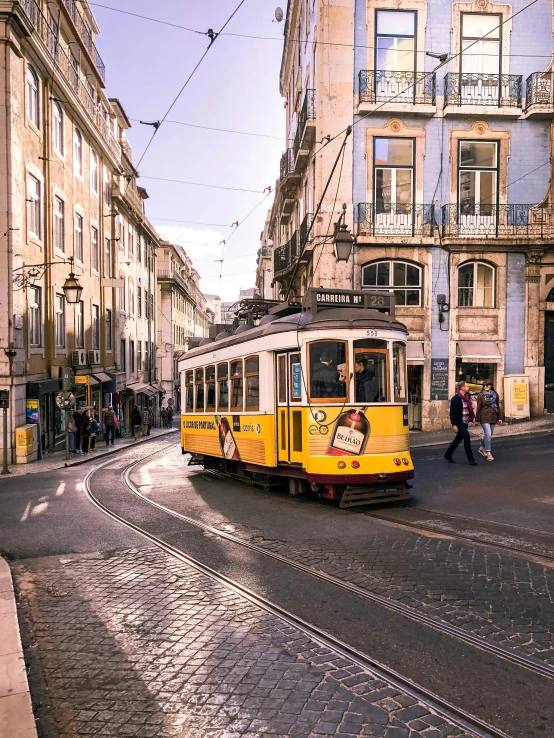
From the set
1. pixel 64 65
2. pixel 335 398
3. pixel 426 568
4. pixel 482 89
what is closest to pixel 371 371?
pixel 335 398

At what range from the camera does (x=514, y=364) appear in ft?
75.6

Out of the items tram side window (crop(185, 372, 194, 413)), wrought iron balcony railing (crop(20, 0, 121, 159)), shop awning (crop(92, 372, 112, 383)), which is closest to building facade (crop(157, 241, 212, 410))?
wrought iron balcony railing (crop(20, 0, 121, 159))

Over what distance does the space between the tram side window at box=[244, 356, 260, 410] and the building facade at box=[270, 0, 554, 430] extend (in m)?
10.7

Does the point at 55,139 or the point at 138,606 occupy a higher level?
the point at 55,139

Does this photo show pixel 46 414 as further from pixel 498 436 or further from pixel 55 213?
pixel 498 436

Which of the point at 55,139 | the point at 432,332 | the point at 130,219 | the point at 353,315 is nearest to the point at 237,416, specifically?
the point at 353,315

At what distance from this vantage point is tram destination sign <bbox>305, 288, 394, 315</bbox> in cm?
1087

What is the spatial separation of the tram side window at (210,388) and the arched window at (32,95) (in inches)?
498

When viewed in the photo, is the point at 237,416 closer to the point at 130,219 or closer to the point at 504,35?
the point at 504,35

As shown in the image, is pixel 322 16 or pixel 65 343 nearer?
pixel 322 16

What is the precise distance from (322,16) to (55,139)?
1059cm

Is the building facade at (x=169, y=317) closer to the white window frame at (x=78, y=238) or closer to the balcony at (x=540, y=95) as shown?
the white window frame at (x=78, y=238)

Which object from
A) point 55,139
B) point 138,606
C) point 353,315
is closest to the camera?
point 138,606

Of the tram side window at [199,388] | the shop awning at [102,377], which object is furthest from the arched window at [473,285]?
the shop awning at [102,377]
